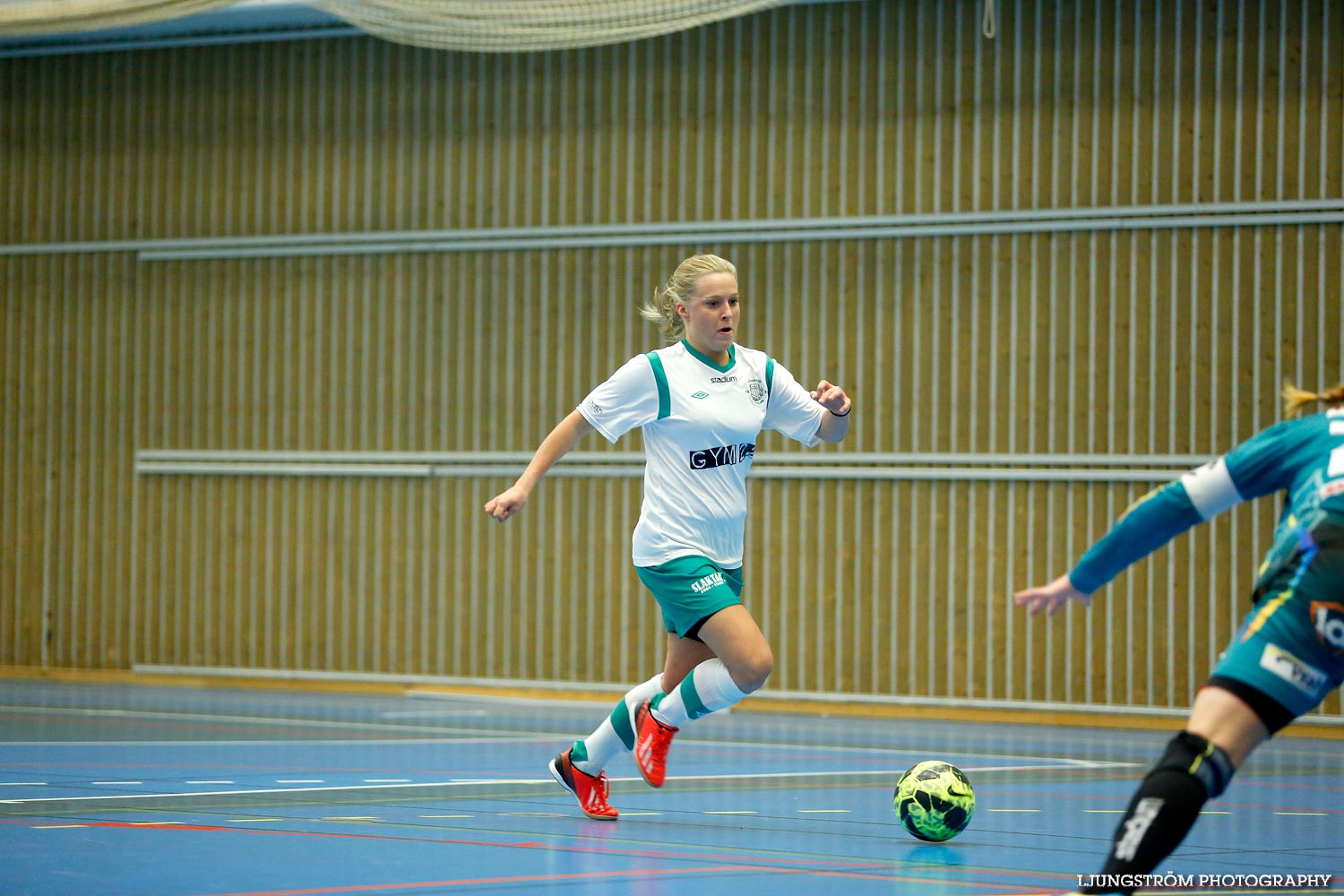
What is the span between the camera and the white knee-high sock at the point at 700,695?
6.26m

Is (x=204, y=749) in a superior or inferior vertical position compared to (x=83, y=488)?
inferior

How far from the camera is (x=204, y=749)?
30.9 feet

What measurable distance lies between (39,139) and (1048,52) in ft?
33.6

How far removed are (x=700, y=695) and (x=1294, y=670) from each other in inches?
116

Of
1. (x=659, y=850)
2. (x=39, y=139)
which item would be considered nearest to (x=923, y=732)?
(x=659, y=850)

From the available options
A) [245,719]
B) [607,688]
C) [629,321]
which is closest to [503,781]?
[245,719]

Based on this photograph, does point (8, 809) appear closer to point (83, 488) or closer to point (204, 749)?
point (204, 749)

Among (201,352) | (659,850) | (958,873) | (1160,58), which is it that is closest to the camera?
(958,873)

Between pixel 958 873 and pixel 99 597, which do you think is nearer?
pixel 958 873

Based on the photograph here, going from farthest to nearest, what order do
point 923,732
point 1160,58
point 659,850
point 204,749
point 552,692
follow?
1. point 552,692
2. point 1160,58
3. point 923,732
4. point 204,749
5. point 659,850

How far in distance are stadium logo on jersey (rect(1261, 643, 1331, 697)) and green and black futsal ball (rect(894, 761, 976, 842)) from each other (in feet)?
7.74

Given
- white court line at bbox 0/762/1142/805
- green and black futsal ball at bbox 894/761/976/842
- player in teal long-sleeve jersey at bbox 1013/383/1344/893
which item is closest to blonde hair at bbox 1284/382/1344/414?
player in teal long-sleeve jersey at bbox 1013/383/1344/893

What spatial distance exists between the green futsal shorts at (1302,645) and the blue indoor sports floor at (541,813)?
116 cm
